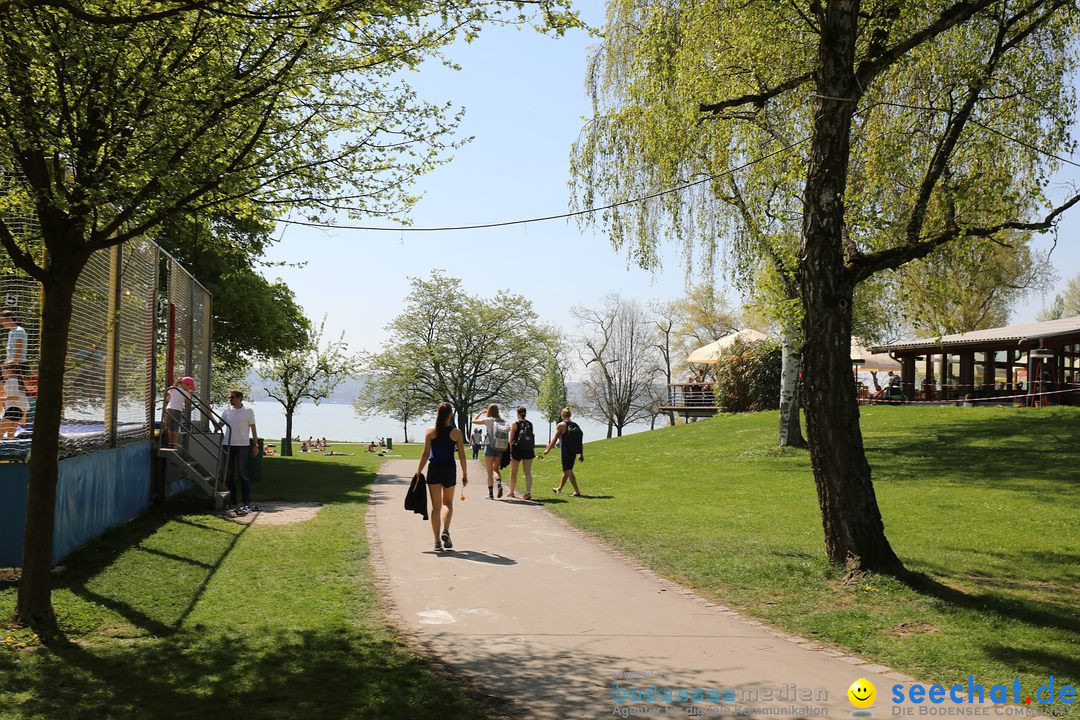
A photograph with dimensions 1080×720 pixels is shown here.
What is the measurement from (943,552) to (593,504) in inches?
257

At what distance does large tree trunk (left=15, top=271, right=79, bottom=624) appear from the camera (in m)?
6.87

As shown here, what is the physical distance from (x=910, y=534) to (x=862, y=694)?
734 cm

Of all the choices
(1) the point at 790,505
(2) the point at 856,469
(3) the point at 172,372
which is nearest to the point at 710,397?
(1) the point at 790,505

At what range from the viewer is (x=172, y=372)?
52.0 feet

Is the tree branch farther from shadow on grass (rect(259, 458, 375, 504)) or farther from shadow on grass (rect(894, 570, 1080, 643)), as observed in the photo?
shadow on grass (rect(259, 458, 375, 504))

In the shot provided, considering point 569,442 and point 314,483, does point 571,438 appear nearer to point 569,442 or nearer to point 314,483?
point 569,442

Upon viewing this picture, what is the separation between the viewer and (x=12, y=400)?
859 centimetres

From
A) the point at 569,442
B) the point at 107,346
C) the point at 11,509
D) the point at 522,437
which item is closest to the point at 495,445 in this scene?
the point at 522,437

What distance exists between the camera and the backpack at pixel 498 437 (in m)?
17.3

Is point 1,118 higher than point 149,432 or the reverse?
higher

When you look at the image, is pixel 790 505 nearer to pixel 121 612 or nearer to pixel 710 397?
pixel 121 612

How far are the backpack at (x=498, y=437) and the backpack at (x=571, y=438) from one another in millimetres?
1201

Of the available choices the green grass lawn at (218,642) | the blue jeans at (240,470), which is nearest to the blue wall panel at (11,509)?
the green grass lawn at (218,642)

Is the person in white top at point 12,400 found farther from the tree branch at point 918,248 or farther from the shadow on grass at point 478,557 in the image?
the tree branch at point 918,248
